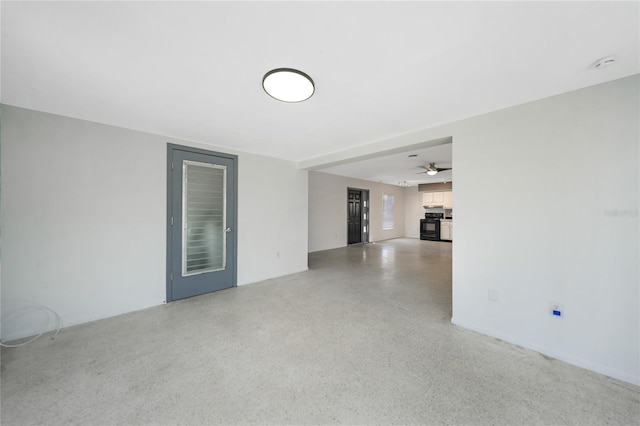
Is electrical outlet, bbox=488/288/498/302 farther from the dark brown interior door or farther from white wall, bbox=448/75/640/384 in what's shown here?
the dark brown interior door

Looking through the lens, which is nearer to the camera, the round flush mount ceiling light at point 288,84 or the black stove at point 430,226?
the round flush mount ceiling light at point 288,84

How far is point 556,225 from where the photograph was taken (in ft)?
6.83

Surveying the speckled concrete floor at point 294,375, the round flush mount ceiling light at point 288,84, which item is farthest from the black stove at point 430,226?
the round flush mount ceiling light at point 288,84

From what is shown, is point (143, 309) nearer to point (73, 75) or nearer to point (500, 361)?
point (73, 75)

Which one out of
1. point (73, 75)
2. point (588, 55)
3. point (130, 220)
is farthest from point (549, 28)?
point (130, 220)

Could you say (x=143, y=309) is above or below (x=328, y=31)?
below

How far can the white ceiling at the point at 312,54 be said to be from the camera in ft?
4.14

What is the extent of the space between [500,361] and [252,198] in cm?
389

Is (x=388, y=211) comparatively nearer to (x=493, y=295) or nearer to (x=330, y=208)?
(x=330, y=208)

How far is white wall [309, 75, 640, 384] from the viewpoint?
1.81 metres

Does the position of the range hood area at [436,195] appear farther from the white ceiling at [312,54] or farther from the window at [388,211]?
the white ceiling at [312,54]

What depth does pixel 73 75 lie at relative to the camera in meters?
1.86

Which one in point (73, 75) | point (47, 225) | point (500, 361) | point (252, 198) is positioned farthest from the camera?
point (252, 198)

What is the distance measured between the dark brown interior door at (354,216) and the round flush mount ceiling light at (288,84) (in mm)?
6376
